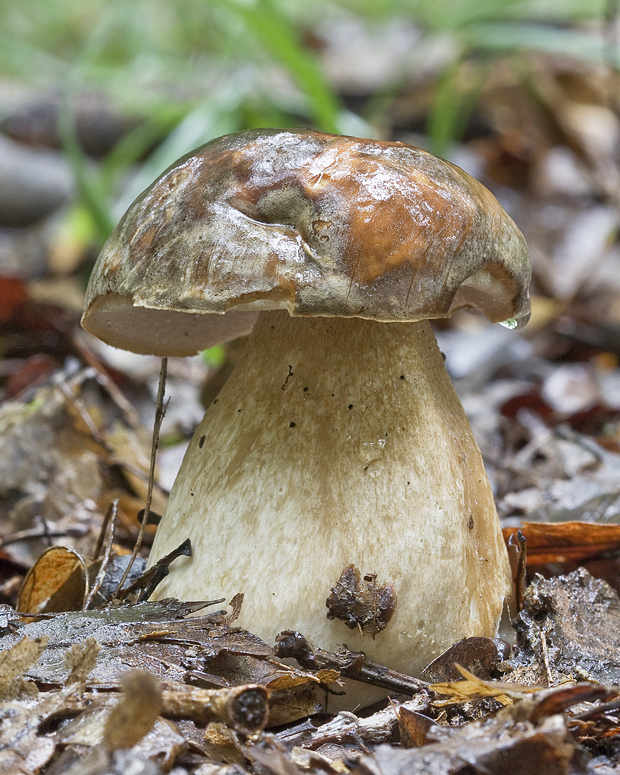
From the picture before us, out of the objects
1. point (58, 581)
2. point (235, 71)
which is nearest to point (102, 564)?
point (58, 581)

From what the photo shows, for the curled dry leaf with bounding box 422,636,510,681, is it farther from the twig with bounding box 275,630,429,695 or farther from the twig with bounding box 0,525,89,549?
the twig with bounding box 0,525,89,549

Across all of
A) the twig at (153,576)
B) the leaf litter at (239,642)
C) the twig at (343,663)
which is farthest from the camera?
the twig at (153,576)

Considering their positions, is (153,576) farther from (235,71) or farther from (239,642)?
(235,71)

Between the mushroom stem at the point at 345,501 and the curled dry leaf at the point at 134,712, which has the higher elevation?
the mushroom stem at the point at 345,501

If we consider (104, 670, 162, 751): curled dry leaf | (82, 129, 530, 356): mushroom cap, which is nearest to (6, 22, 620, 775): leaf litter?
(104, 670, 162, 751): curled dry leaf

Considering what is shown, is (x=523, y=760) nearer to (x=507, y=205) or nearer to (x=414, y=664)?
(x=414, y=664)

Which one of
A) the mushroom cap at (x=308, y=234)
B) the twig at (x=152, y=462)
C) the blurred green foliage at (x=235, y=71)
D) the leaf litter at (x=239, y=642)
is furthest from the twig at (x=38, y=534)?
the blurred green foliage at (x=235, y=71)

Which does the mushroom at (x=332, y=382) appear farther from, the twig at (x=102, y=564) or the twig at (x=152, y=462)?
the twig at (x=102, y=564)

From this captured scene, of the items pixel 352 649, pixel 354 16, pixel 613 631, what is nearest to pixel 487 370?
pixel 613 631
